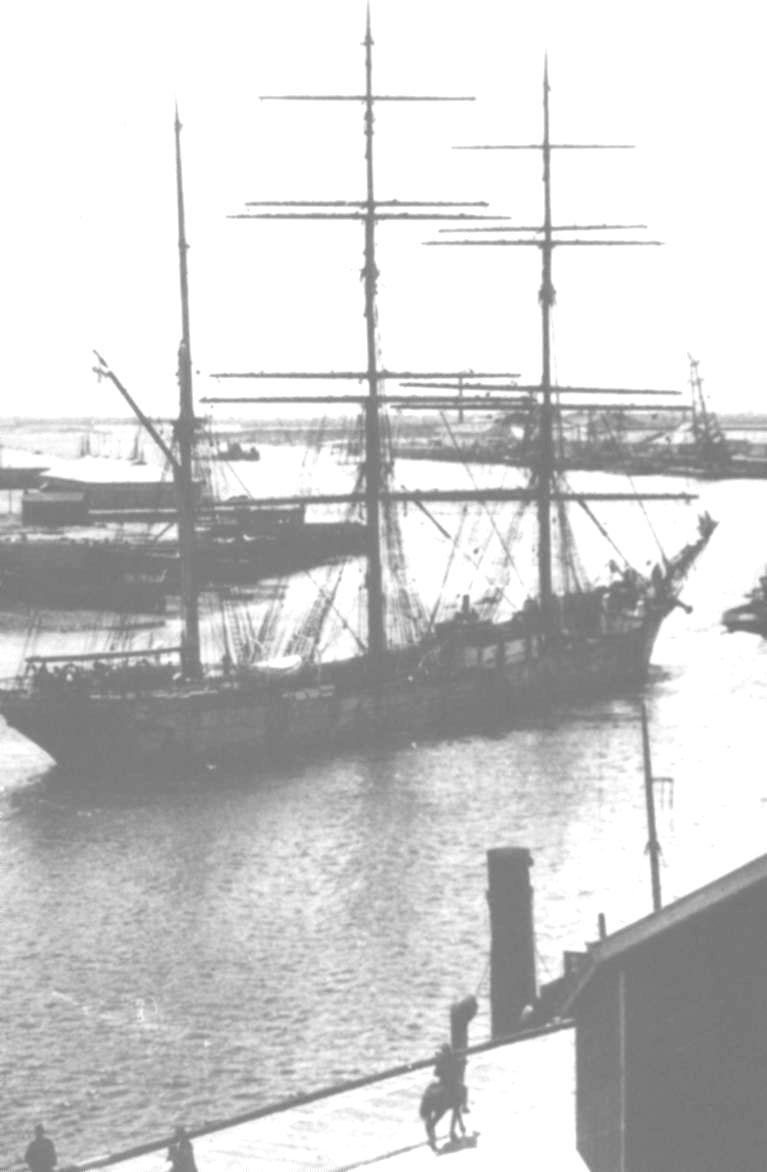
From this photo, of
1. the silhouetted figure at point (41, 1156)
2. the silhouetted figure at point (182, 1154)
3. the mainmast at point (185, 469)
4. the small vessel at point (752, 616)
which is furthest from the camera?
the small vessel at point (752, 616)

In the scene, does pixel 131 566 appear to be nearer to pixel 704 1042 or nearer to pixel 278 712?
pixel 278 712

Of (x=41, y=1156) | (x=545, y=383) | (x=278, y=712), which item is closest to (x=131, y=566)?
(x=545, y=383)

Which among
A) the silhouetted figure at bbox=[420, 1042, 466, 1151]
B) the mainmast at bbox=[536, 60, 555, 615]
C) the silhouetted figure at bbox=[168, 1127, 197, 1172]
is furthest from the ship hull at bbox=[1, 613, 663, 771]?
the silhouetted figure at bbox=[168, 1127, 197, 1172]

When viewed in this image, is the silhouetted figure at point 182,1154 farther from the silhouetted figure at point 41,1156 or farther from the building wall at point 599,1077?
the building wall at point 599,1077

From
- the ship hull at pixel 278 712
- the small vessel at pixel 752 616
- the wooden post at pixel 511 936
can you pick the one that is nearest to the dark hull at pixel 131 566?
the small vessel at pixel 752 616

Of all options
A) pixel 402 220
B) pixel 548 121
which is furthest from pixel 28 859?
pixel 548 121
